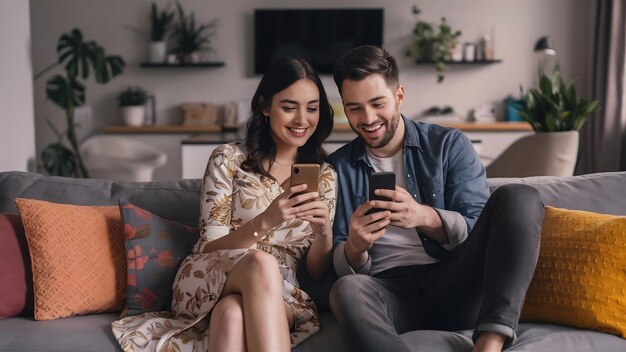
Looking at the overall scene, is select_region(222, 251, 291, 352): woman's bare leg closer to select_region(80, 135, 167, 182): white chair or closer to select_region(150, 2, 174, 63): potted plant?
select_region(80, 135, 167, 182): white chair

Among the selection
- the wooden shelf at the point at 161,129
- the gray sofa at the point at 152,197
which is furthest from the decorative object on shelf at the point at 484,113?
the gray sofa at the point at 152,197

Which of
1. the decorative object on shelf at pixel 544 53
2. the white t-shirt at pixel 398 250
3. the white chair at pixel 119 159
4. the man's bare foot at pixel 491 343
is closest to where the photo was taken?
the man's bare foot at pixel 491 343

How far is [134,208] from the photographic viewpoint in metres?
2.29

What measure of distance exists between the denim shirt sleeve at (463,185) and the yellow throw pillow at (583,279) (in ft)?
0.71

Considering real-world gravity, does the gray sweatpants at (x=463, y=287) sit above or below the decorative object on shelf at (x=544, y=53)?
below

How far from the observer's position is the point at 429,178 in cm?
232

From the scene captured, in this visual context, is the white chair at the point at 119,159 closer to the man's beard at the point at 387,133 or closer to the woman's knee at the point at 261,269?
the man's beard at the point at 387,133

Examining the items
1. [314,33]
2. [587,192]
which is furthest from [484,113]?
[587,192]

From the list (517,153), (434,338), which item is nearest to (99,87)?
(517,153)

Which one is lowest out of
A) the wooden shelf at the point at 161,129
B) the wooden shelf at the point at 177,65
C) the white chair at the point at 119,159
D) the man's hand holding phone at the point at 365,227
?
the white chair at the point at 119,159

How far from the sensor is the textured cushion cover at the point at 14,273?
2.18 metres

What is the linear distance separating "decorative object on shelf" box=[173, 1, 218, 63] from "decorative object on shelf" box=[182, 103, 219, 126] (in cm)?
41

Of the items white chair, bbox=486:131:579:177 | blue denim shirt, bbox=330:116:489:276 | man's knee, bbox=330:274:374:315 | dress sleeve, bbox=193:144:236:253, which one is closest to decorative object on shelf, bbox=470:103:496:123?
white chair, bbox=486:131:579:177

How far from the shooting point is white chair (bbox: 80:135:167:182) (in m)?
5.79
